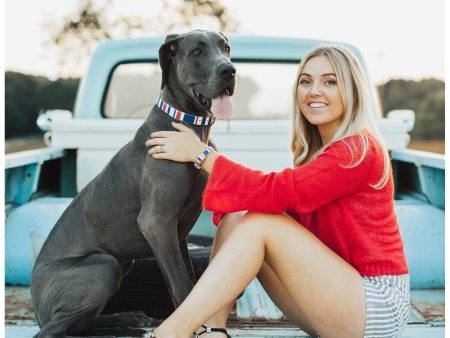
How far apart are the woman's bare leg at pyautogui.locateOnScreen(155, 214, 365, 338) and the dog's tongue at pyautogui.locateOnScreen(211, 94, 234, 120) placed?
434mm

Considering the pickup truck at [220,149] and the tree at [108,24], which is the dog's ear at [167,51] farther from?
the tree at [108,24]

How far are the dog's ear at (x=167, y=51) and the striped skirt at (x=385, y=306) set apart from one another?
119cm

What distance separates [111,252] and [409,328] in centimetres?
136

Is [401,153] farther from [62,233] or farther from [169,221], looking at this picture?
[62,233]

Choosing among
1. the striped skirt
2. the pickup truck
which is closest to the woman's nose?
the striped skirt

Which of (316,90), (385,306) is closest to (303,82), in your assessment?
(316,90)

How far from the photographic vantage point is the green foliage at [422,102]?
28531mm

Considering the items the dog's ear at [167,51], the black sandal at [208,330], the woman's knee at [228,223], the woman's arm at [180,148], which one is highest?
the dog's ear at [167,51]

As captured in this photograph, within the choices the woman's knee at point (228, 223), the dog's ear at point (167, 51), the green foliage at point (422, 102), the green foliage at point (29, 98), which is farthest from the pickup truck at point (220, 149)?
the green foliage at point (422, 102)

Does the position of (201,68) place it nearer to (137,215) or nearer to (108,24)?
(137,215)

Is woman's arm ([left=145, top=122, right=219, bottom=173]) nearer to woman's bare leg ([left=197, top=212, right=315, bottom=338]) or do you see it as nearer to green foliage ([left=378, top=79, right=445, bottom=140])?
woman's bare leg ([left=197, top=212, right=315, bottom=338])

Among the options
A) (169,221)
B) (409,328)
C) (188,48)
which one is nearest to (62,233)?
(169,221)

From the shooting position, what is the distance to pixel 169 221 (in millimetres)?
2395

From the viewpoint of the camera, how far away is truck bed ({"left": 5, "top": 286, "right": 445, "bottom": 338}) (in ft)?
8.45
